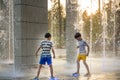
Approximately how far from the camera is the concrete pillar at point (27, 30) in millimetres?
14211

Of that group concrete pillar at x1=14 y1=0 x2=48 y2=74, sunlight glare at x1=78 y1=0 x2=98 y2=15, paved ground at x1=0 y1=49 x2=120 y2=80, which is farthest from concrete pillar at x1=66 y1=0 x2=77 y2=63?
concrete pillar at x1=14 y1=0 x2=48 y2=74

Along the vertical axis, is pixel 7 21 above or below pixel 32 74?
above

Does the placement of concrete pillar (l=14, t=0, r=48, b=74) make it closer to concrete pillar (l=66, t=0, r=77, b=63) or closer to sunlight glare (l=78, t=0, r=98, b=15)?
concrete pillar (l=66, t=0, r=77, b=63)

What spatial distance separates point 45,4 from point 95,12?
16.0 ft

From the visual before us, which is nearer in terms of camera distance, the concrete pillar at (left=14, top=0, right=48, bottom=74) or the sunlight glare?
the concrete pillar at (left=14, top=0, right=48, bottom=74)

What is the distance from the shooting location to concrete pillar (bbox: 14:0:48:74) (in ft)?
46.6

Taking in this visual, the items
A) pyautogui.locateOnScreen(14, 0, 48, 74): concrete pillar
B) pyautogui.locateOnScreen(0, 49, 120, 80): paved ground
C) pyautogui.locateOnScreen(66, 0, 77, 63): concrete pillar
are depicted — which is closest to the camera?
pyautogui.locateOnScreen(0, 49, 120, 80): paved ground

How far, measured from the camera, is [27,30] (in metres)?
14.6

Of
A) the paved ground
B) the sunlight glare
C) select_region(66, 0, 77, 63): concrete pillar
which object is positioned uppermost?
the sunlight glare

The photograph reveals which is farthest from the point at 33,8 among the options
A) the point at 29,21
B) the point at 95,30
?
the point at 95,30

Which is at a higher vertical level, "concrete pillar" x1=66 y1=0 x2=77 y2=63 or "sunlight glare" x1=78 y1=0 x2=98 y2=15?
"sunlight glare" x1=78 y1=0 x2=98 y2=15

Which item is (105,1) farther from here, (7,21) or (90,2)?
(7,21)

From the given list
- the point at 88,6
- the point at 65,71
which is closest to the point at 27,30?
the point at 65,71

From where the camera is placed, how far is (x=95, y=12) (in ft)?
66.4
